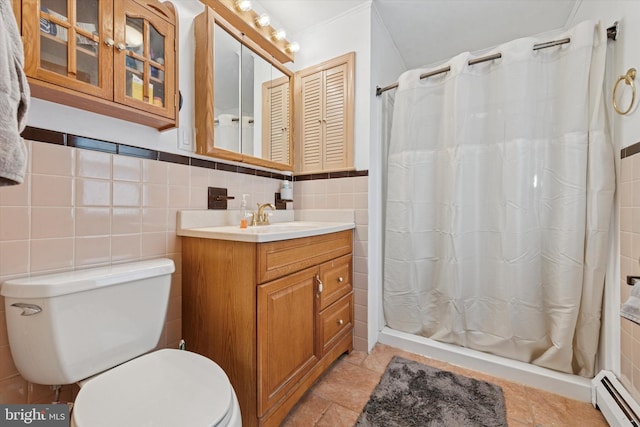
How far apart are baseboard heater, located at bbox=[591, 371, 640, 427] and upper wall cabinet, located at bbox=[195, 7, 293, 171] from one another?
200 cm

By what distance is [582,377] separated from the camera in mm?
1293

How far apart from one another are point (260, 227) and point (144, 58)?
0.90 metres

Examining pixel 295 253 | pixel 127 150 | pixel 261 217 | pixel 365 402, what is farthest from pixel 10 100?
pixel 365 402

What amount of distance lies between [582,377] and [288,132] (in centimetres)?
219

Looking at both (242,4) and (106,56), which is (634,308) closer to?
(106,56)

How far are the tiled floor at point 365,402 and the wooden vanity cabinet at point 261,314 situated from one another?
10 centimetres

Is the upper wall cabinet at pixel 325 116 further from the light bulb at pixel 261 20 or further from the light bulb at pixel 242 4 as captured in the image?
the light bulb at pixel 242 4

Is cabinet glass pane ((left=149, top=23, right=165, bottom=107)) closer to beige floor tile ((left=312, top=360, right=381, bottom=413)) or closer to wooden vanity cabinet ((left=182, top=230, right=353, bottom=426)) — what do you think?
wooden vanity cabinet ((left=182, top=230, right=353, bottom=426))

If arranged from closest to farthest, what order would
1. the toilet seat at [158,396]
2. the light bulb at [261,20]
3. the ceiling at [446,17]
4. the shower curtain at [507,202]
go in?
the toilet seat at [158,396] < the shower curtain at [507,202] < the light bulb at [261,20] < the ceiling at [446,17]

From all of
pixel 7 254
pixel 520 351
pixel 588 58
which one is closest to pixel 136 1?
pixel 7 254

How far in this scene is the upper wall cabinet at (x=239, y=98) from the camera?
4.31 feet

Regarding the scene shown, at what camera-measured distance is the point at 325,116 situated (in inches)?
70.6

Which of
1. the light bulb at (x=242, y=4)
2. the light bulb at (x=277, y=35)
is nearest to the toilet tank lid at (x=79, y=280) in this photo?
the light bulb at (x=242, y=4)

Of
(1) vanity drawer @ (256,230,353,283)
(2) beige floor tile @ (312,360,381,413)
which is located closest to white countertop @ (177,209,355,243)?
(1) vanity drawer @ (256,230,353,283)
